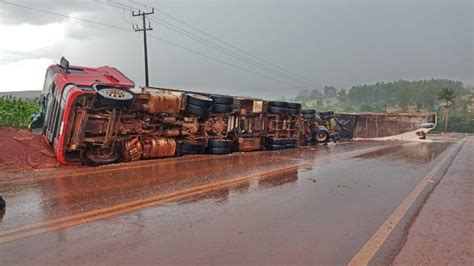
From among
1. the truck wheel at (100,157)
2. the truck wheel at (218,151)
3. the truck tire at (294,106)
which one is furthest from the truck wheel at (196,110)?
the truck tire at (294,106)

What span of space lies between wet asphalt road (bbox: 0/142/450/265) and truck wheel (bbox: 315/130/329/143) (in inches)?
468

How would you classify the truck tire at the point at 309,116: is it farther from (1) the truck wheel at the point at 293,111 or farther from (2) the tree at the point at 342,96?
(2) the tree at the point at 342,96

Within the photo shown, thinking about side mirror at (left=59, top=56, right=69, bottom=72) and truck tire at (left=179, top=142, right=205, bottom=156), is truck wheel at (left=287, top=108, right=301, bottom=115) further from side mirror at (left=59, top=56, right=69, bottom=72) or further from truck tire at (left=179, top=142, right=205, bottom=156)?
side mirror at (left=59, top=56, right=69, bottom=72)

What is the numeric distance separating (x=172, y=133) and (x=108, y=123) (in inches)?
92.8

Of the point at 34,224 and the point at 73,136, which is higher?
the point at 73,136

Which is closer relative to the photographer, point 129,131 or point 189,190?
point 189,190

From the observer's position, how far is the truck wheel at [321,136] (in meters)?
21.1

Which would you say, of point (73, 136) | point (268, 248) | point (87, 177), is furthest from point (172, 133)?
point (268, 248)

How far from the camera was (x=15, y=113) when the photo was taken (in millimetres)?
14016

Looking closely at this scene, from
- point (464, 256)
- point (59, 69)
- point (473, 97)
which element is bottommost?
point (464, 256)

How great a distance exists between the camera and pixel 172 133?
12.1 m

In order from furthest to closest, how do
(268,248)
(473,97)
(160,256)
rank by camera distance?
1. (473,97)
2. (268,248)
3. (160,256)

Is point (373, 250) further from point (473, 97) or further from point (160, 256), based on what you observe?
point (473, 97)

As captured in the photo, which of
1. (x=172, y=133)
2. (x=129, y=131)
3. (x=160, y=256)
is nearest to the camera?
(x=160, y=256)
